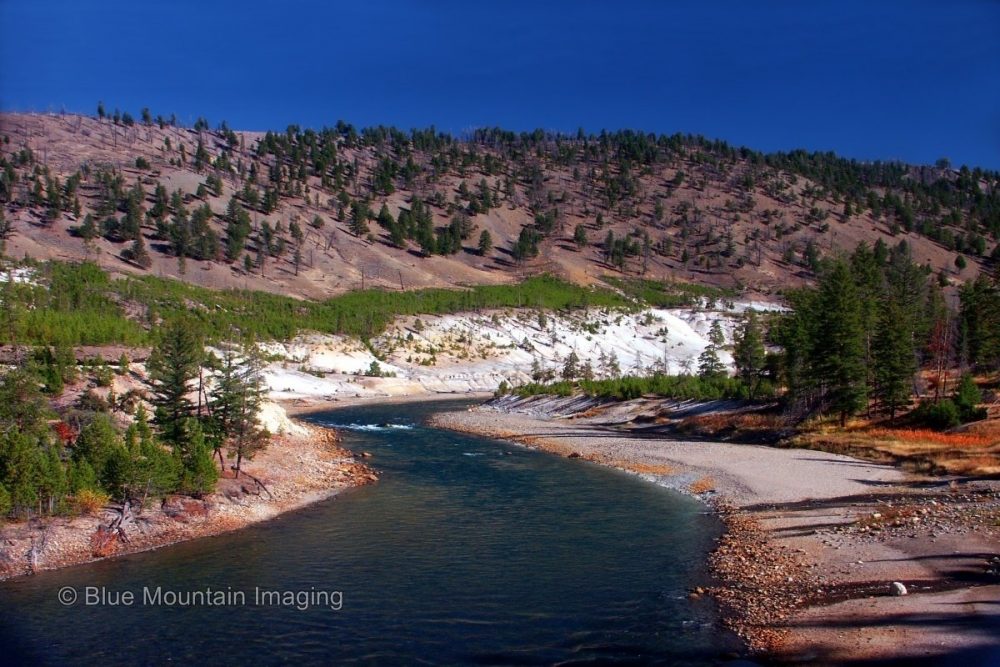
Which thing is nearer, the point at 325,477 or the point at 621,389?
the point at 325,477

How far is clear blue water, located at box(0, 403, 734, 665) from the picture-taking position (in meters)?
15.5

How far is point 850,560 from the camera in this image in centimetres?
2006

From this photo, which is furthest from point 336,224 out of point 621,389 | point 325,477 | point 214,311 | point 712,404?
point 325,477

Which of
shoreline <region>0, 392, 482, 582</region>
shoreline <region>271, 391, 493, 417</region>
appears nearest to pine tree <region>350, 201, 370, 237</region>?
shoreline <region>271, 391, 493, 417</region>

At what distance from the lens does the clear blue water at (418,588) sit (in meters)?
15.5

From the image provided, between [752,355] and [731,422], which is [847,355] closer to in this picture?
[731,422]

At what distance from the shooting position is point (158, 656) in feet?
50.0

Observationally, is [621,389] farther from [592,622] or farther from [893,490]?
[592,622]

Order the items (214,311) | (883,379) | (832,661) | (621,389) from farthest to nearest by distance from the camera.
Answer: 1. (214,311)
2. (621,389)
3. (883,379)
4. (832,661)

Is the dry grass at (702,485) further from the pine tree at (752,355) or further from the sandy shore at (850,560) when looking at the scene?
the pine tree at (752,355)

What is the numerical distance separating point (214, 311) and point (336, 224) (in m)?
61.3

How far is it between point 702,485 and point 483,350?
83.2 metres

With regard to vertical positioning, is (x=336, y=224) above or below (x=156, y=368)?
above

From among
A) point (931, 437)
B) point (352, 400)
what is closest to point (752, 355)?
point (931, 437)
